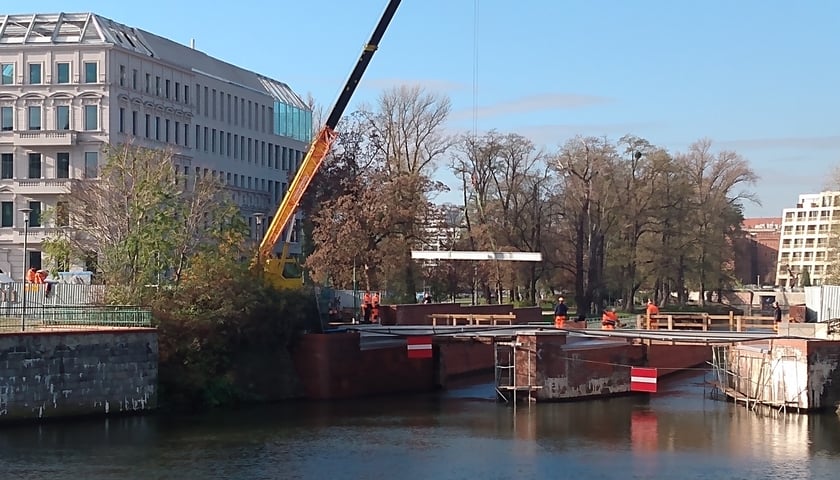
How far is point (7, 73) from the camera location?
3260 inches

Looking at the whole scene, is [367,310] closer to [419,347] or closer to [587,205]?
[419,347]

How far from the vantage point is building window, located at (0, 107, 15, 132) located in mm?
82812

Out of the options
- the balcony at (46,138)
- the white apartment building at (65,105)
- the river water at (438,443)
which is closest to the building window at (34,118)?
the white apartment building at (65,105)

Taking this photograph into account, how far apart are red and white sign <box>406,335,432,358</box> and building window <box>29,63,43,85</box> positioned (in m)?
45.2

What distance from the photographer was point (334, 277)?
7262 centimetres

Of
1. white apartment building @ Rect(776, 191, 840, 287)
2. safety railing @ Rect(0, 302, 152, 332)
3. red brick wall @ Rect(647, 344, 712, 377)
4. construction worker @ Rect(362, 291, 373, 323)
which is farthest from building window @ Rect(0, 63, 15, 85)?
white apartment building @ Rect(776, 191, 840, 287)

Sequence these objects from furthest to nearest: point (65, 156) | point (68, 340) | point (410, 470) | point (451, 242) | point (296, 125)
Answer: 1. point (296, 125)
2. point (65, 156)
3. point (451, 242)
4. point (68, 340)
5. point (410, 470)

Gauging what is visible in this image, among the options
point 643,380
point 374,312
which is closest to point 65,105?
point 374,312

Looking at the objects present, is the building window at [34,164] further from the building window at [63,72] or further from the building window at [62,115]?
the building window at [63,72]

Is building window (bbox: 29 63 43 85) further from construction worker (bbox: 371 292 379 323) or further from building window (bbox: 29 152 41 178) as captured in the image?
construction worker (bbox: 371 292 379 323)

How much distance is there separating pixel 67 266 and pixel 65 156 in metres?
16.8

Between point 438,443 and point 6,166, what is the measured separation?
55.5m

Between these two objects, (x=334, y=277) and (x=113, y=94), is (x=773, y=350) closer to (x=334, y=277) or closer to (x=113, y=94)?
(x=334, y=277)

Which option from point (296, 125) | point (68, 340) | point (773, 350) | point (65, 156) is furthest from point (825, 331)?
point (296, 125)
